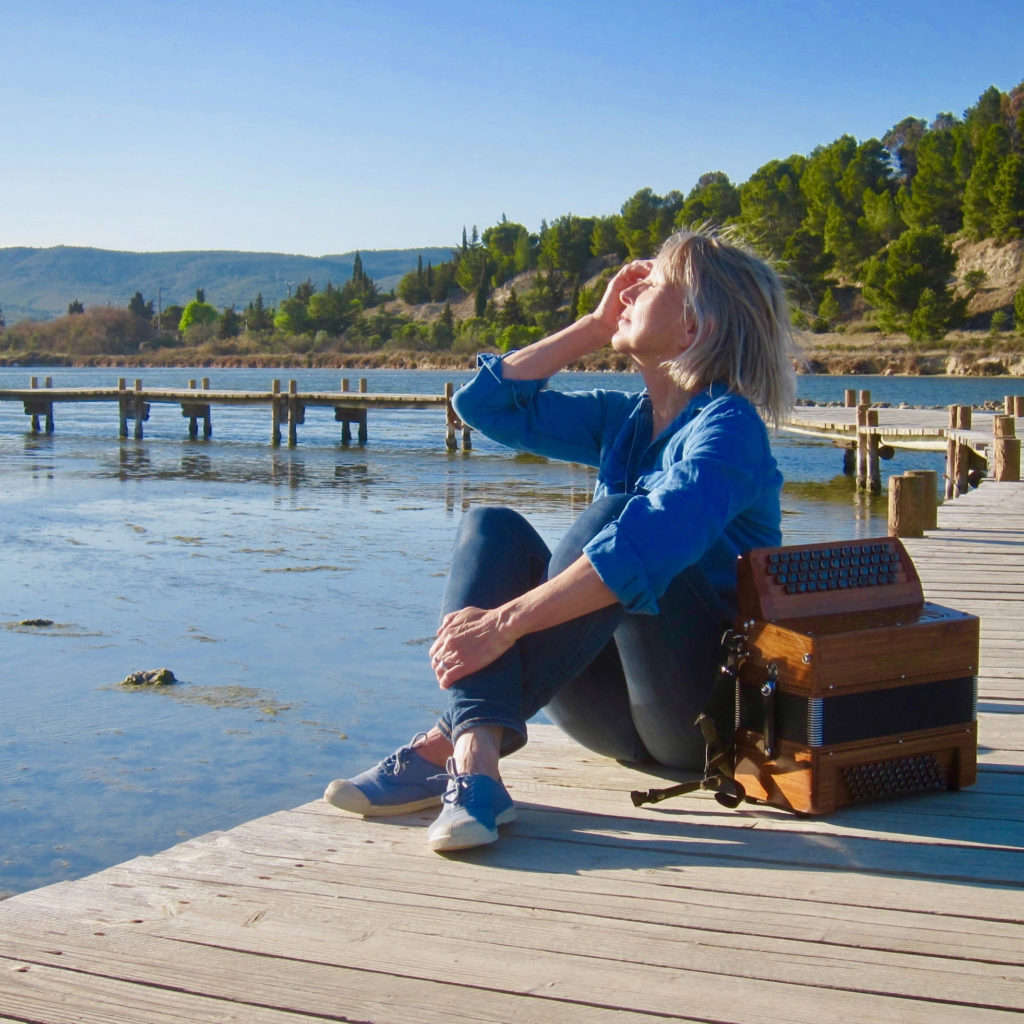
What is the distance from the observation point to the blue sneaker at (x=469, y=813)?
6.79ft

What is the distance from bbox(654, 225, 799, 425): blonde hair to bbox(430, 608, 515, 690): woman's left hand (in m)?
0.63

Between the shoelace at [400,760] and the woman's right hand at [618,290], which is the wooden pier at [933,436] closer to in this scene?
the woman's right hand at [618,290]

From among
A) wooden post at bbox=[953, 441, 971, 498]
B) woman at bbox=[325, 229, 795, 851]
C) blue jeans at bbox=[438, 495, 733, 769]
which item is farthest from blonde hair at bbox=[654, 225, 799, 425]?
wooden post at bbox=[953, 441, 971, 498]

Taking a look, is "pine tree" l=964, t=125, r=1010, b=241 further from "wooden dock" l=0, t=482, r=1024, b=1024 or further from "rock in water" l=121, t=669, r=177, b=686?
"wooden dock" l=0, t=482, r=1024, b=1024

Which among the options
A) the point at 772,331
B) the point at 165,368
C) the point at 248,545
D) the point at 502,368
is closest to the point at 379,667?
the point at 502,368

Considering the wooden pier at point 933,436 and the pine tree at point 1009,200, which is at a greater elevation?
the pine tree at point 1009,200

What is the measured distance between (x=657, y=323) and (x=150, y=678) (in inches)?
168

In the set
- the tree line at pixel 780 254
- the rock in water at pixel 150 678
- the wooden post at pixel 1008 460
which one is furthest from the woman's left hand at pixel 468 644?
the tree line at pixel 780 254

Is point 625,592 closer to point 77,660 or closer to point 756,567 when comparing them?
point 756,567

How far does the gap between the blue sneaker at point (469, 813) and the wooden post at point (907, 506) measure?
5.66 metres

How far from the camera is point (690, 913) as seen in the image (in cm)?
184

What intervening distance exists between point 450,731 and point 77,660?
183 inches

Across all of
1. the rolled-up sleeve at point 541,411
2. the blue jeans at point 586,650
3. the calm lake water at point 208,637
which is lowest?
the calm lake water at point 208,637

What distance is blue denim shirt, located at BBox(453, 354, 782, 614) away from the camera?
2053 millimetres
